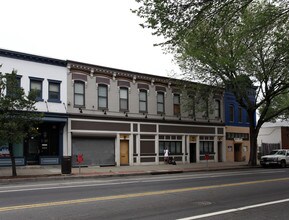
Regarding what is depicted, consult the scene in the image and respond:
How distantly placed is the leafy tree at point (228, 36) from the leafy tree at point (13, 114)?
8.64 meters

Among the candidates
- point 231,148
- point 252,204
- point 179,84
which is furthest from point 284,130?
point 252,204

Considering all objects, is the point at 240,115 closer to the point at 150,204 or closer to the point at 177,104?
the point at 177,104

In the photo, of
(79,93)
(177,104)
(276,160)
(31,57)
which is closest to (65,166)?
(79,93)

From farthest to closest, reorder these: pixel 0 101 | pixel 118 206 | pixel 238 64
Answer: pixel 238 64
pixel 0 101
pixel 118 206

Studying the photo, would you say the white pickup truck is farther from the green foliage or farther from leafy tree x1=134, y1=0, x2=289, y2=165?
the green foliage

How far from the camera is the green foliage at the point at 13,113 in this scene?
63.2ft

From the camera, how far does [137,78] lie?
Result: 30.9 metres

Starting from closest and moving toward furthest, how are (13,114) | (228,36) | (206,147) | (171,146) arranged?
(228,36) < (13,114) < (171,146) < (206,147)

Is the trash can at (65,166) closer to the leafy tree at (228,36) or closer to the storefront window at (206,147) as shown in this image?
the leafy tree at (228,36)

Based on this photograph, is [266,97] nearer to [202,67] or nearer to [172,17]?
[202,67]

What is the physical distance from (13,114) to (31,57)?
6258 mm

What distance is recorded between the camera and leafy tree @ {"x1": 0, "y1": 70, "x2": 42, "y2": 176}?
19297mm

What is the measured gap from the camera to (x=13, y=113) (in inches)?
789

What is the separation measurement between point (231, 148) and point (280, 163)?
26.7 ft
